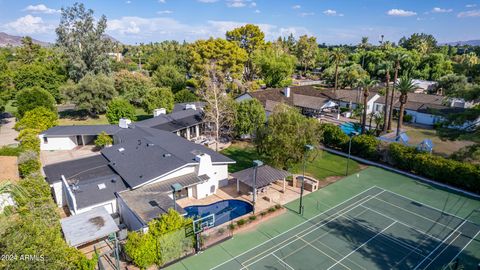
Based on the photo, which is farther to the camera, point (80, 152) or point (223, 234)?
point (80, 152)

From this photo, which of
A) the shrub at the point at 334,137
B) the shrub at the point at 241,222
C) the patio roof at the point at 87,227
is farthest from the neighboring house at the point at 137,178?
the shrub at the point at 334,137

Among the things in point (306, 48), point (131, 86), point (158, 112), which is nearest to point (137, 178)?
point (158, 112)

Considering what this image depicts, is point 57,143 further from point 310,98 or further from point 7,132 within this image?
point 310,98

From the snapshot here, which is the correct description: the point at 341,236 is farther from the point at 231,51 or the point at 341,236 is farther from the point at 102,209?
the point at 231,51

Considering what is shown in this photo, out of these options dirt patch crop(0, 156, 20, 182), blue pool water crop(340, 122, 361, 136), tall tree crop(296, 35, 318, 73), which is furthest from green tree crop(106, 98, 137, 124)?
tall tree crop(296, 35, 318, 73)

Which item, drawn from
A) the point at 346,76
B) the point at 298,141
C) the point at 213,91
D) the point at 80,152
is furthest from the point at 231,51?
the point at 298,141

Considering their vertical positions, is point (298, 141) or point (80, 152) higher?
point (298, 141)
